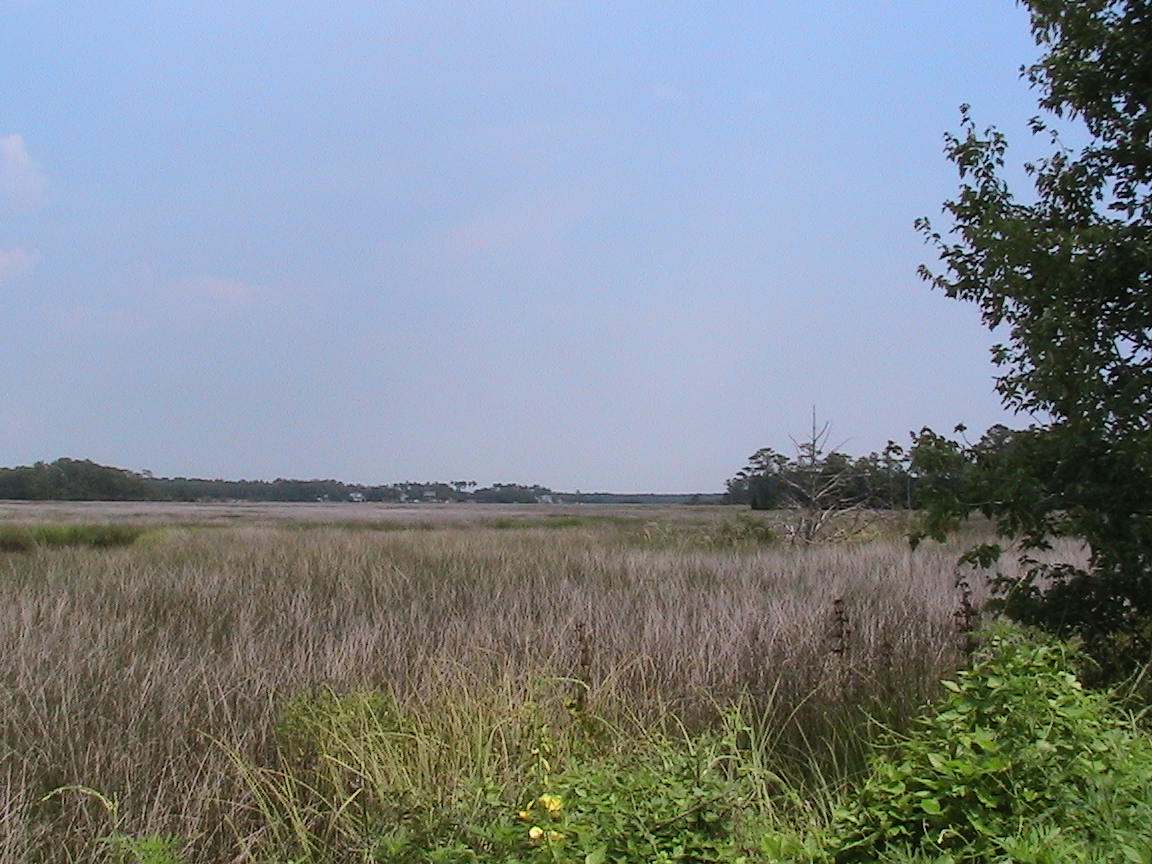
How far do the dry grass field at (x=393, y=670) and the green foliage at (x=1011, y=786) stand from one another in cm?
86

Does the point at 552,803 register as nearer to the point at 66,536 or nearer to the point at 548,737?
the point at 548,737

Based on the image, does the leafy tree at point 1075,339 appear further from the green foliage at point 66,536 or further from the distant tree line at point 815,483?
the green foliage at point 66,536

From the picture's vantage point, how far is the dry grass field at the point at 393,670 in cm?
357

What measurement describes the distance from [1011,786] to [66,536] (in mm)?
20810

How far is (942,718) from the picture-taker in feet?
9.54

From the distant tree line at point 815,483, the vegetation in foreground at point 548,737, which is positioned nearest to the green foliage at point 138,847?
the vegetation in foreground at point 548,737

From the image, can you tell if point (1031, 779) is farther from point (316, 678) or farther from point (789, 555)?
point (789, 555)

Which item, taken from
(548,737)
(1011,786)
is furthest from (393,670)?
(1011,786)

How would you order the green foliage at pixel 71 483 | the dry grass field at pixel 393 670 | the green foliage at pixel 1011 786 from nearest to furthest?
the green foliage at pixel 1011 786, the dry grass field at pixel 393 670, the green foliage at pixel 71 483

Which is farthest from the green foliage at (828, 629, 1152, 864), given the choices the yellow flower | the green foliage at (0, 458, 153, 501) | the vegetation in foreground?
the green foliage at (0, 458, 153, 501)

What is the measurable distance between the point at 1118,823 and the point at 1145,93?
11.7 ft

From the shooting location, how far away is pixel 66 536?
1958 cm

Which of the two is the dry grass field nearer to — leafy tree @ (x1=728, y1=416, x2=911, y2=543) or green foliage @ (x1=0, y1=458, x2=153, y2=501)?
leafy tree @ (x1=728, y1=416, x2=911, y2=543)

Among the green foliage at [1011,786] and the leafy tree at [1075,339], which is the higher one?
the leafy tree at [1075,339]
